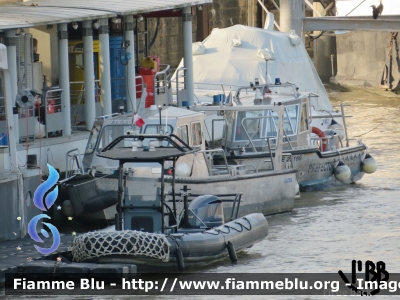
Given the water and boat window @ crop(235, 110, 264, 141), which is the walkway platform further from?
boat window @ crop(235, 110, 264, 141)

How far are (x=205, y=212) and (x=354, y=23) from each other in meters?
18.4

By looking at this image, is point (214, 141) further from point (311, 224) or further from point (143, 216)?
point (143, 216)

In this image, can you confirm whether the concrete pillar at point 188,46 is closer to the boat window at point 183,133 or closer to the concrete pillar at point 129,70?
the concrete pillar at point 129,70

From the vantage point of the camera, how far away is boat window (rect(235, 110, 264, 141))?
74.3 feet

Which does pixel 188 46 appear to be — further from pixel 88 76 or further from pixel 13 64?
pixel 13 64

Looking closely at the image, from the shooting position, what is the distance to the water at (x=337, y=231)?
16688 millimetres

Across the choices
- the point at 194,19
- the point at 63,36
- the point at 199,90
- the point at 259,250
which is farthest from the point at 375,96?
the point at 259,250

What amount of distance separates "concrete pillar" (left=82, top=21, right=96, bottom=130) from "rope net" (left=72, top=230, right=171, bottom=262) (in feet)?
21.8

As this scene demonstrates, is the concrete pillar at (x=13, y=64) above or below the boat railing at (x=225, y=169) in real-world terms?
above

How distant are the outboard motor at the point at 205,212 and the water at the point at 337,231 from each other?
0.63m

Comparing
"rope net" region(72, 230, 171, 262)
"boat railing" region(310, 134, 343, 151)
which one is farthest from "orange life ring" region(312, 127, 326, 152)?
"rope net" region(72, 230, 171, 262)

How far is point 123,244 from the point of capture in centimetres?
1521

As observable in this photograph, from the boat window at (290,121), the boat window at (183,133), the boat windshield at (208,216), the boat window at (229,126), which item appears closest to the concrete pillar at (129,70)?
the boat window at (229,126)

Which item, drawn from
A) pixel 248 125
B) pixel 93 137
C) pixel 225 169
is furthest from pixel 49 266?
pixel 248 125
